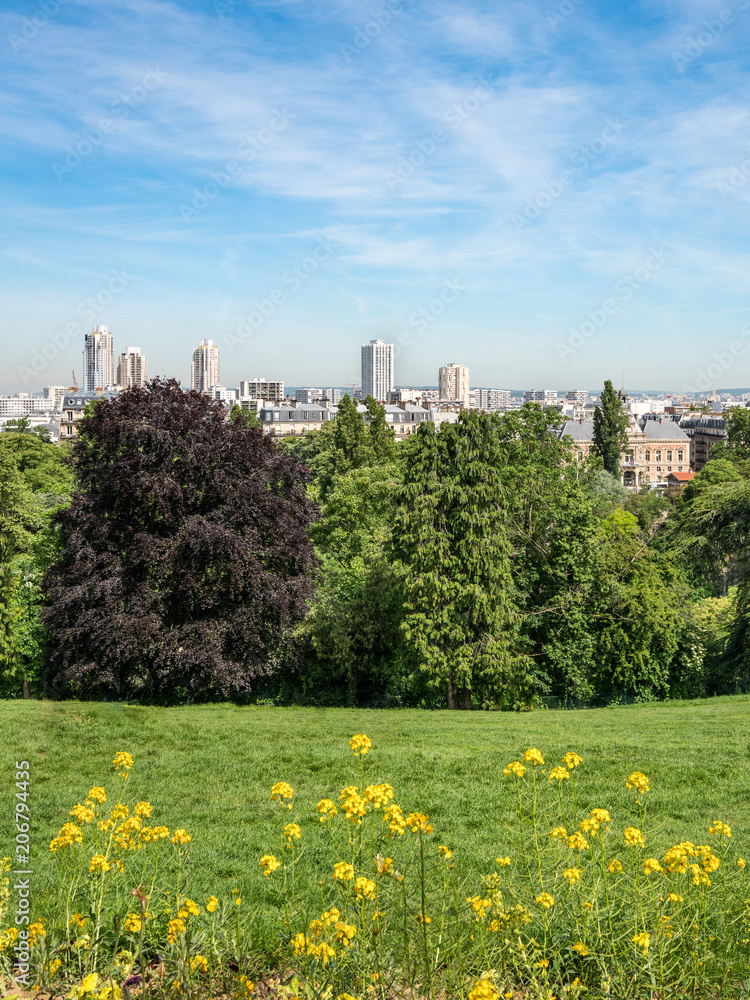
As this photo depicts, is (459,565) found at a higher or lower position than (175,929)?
higher

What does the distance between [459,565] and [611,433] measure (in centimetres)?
4736

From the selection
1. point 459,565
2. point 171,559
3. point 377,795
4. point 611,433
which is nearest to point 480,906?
point 377,795

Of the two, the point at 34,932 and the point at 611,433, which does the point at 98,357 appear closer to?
the point at 611,433

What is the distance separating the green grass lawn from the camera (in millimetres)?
7379

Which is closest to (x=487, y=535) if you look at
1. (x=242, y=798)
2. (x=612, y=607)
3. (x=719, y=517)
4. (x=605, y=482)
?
(x=612, y=607)

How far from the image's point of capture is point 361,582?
23141 millimetres

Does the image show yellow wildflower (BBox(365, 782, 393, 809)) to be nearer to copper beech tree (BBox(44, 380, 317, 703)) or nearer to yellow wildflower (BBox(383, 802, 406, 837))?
yellow wildflower (BBox(383, 802, 406, 837))

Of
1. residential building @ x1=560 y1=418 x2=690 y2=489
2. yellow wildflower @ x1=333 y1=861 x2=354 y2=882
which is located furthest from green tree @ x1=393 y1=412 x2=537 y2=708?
residential building @ x1=560 y1=418 x2=690 y2=489

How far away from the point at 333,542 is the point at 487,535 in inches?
461

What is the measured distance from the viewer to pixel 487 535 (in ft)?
60.8

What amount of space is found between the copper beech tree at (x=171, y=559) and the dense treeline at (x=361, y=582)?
53 mm

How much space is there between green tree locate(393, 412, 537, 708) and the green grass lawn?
267cm

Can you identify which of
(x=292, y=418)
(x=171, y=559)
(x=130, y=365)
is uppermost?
(x=130, y=365)

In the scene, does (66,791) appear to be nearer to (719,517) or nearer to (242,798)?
(242,798)
